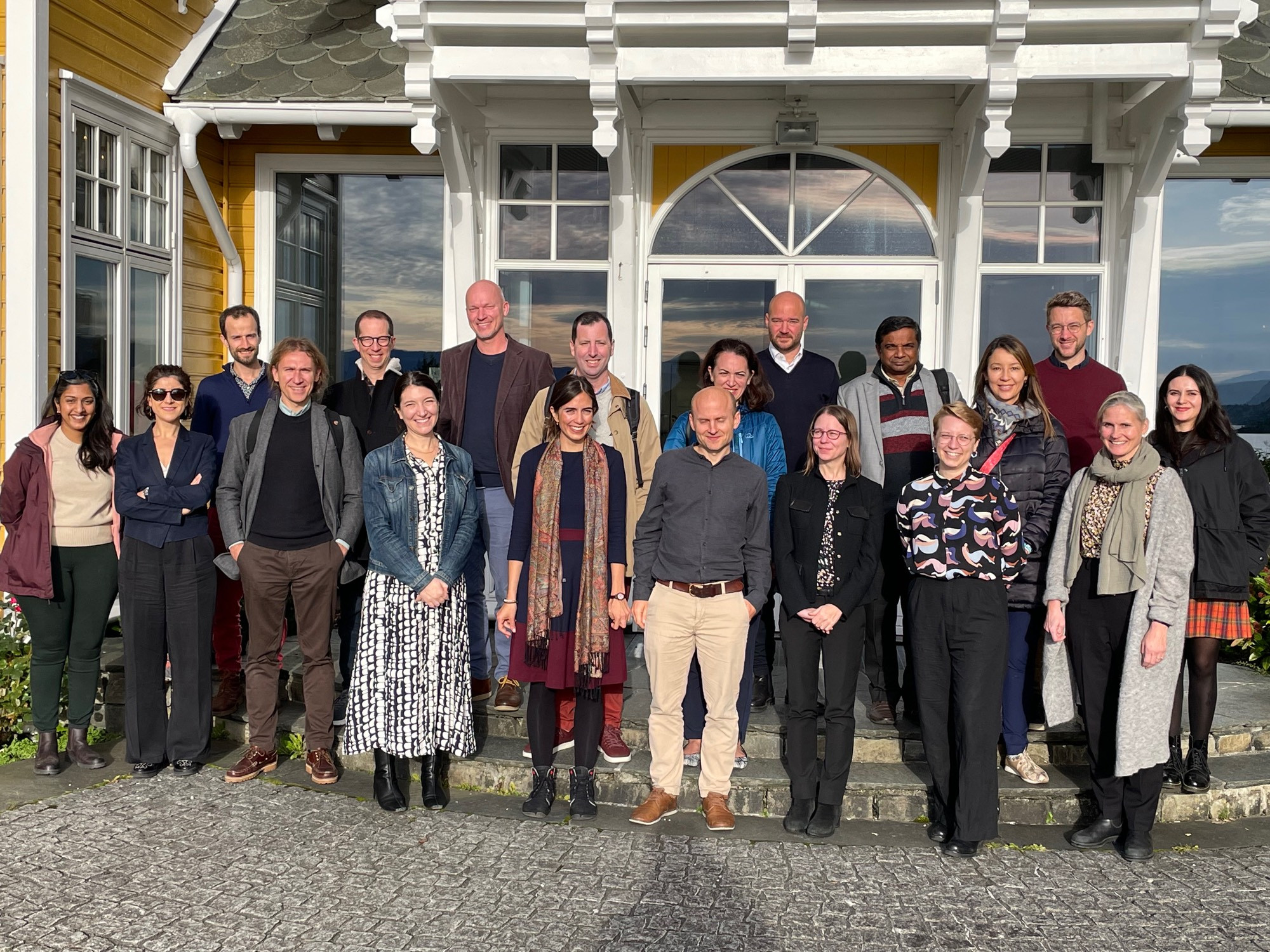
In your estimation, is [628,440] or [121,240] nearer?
[628,440]

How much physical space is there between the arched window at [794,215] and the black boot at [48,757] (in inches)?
177

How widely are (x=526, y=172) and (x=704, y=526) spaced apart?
381 cm

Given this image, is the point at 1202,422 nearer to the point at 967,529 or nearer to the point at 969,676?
the point at 967,529

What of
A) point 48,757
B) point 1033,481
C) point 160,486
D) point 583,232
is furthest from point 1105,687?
point 48,757

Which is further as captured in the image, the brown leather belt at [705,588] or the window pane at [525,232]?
the window pane at [525,232]

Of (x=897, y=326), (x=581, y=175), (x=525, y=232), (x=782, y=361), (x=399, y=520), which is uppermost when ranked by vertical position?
(x=581, y=175)

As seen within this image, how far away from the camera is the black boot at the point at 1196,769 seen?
4.71m

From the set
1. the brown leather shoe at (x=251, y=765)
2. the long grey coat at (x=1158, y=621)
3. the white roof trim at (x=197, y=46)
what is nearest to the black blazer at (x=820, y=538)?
the long grey coat at (x=1158, y=621)

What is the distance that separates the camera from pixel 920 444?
4.98m

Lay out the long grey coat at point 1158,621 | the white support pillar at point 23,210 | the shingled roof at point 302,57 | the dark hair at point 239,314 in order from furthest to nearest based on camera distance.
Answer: the shingled roof at point 302,57, the white support pillar at point 23,210, the dark hair at point 239,314, the long grey coat at point 1158,621

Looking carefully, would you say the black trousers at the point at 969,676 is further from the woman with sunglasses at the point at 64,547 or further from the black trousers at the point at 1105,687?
the woman with sunglasses at the point at 64,547

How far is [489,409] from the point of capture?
5.28 m

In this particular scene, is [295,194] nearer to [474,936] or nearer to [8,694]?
[8,694]

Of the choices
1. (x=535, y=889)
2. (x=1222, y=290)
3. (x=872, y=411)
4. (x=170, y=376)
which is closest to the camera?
(x=535, y=889)
